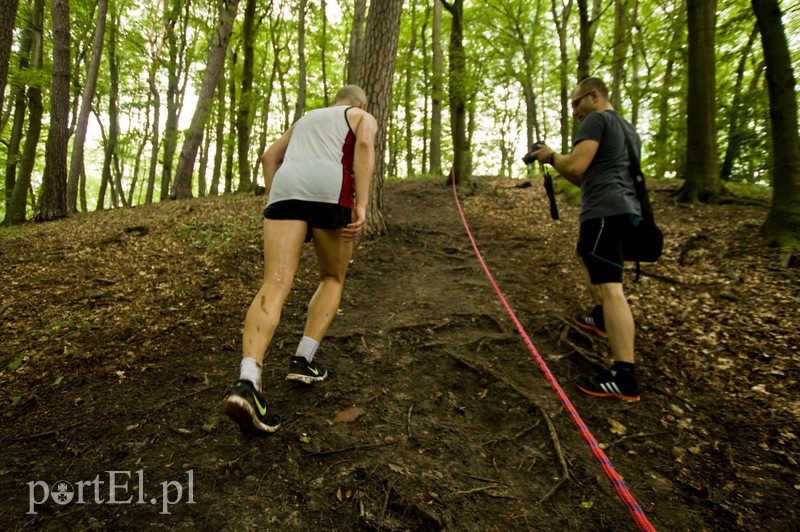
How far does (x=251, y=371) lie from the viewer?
6.46 ft

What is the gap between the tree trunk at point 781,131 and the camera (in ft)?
14.6

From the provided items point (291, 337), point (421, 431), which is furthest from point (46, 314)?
point (421, 431)

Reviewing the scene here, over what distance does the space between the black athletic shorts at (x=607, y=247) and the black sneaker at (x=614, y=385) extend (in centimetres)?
63

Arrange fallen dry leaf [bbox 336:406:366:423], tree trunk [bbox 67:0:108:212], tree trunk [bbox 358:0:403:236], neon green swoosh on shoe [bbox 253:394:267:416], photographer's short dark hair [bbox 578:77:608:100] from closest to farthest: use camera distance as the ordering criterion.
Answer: neon green swoosh on shoe [bbox 253:394:267:416] → fallen dry leaf [bbox 336:406:366:423] → photographer's short dark hair [bbox 578:77:608:100] → tree trunk [bbox 358:0:403:236] → tree trunk [bbox 67:0:108:212]

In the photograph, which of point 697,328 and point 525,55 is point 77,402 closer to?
point 697,328

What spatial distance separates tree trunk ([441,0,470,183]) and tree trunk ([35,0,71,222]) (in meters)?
8.40

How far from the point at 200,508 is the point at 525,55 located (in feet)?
55.4

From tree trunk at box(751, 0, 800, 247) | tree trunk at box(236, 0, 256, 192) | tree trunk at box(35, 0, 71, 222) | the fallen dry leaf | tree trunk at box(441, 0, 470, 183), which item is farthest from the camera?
tree trunk at box(236, 0, 256, 192)

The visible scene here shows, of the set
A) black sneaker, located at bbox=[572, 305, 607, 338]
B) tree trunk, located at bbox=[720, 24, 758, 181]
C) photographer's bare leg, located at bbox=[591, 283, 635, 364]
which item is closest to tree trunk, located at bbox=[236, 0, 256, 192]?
black sneaker, located at bbox=[572, 305, 607, 338]

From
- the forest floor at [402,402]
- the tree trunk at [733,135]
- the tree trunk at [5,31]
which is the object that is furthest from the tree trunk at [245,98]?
the tree trunk at [733,135]

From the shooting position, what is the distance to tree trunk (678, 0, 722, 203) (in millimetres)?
6418

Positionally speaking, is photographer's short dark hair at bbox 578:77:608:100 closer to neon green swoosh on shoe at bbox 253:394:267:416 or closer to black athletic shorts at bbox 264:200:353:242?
black athletic shorts at bbox 264:200:353:242

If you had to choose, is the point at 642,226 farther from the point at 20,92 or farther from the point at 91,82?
the point at 20,92

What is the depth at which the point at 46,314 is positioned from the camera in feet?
11.8
